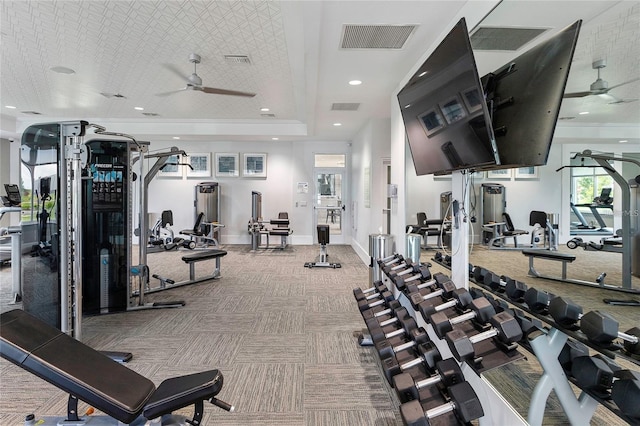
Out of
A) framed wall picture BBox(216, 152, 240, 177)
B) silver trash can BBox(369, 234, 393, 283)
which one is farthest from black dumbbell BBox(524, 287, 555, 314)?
framed wall picture BBox(216, 152, 240, 177)

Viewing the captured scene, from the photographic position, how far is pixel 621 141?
1481 millimetres

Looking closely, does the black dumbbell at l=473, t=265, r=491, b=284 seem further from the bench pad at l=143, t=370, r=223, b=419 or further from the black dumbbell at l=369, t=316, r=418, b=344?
the bench pad at l=143, t=370, r=223, b=419

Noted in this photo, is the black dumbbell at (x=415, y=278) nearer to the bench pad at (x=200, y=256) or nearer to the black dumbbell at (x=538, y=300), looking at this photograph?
the black dumbbell at (x=538, y=300)

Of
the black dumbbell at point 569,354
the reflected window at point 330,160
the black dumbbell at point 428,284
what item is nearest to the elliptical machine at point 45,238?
the black dumbbell at point 428,284

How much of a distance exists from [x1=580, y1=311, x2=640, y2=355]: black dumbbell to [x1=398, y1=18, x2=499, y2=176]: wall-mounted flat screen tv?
2.59 ft

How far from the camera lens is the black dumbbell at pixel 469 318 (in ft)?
5.28

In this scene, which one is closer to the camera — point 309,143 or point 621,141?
point 621,141

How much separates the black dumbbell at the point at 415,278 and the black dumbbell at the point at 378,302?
18 cm

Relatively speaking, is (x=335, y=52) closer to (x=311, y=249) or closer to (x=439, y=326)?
(x=439, y=326)

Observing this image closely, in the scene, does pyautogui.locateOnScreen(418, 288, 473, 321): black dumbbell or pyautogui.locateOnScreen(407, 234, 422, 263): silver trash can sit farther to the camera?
pyautogui.locateOnScreen(407, 234, 422, 263): silver trash can

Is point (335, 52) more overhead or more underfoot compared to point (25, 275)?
more overhead

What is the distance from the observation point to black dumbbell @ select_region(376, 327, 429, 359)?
197 centimetres

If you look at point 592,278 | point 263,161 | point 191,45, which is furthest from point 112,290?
point 263,161

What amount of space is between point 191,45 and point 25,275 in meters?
2.89
